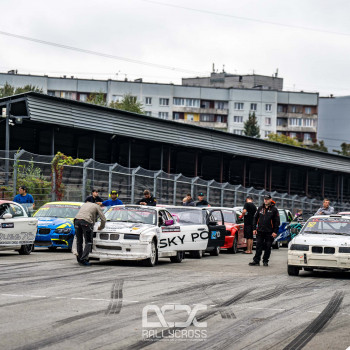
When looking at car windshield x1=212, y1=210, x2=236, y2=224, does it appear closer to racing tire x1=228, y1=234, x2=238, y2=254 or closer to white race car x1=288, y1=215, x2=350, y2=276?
racing tire x1=228, y1=234, x2=238, y2=254

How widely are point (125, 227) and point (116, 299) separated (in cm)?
659

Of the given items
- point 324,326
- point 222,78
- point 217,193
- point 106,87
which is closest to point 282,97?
point 222,78

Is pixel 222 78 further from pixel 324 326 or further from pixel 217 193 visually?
pixel 324 326

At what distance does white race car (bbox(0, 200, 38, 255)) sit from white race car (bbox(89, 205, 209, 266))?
93.9 inches

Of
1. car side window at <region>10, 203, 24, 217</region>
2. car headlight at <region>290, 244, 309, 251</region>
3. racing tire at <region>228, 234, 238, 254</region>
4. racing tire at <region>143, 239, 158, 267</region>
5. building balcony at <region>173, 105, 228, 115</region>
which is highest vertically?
building balcony at <region>173, 105, 228, 115</region>

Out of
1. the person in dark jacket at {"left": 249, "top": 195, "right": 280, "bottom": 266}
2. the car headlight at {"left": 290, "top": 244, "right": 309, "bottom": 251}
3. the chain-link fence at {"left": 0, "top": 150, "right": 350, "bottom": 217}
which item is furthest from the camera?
the chain-link fence at {"left": 0, "top": 150, "right": 350, "bottom": 217}

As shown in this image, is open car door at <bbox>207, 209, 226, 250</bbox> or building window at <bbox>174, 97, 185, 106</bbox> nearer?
open car door at <bbox>207, 209, 226, 250</bbox>

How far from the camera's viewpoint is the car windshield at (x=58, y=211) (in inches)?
930

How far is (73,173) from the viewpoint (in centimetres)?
2983

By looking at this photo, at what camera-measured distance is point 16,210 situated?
2034cm

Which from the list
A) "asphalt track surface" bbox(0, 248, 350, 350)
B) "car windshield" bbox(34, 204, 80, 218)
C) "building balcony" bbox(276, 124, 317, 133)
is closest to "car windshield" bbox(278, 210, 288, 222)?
"car windshield" bbox(34, 204, 80, 218)

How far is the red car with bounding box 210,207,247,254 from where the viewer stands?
26.0 metres

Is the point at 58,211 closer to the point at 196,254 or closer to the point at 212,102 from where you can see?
the point at 196,254

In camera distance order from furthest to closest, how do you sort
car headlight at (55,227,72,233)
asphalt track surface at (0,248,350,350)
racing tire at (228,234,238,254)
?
racing tire at (228,234,238,254) → car headlight at (55,227,72,233) → asphalt track surface at (0,248,350,350)
